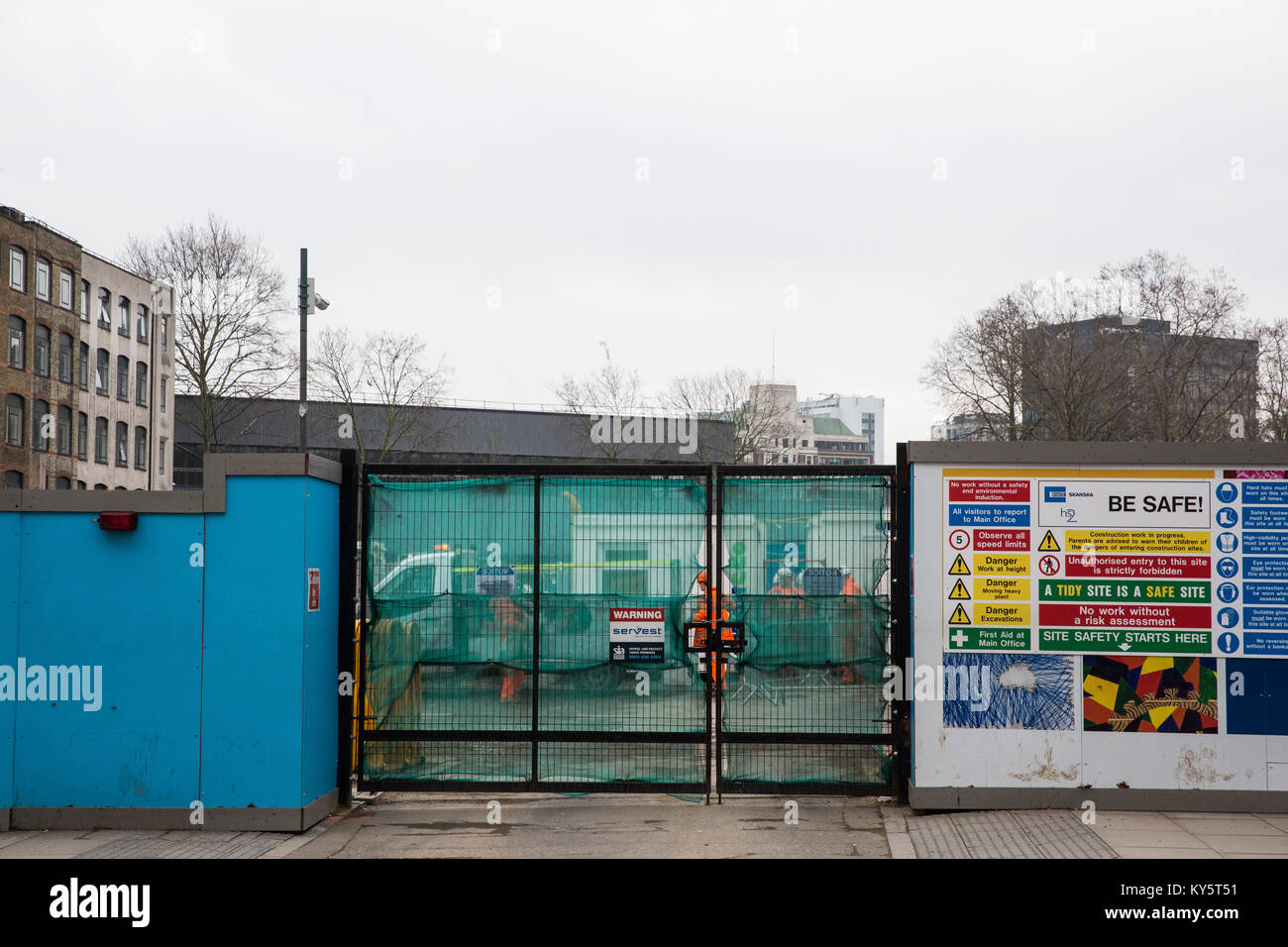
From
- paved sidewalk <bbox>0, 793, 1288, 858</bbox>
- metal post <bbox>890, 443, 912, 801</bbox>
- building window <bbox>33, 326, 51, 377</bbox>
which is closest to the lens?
paved sidewalk <bbox>0, 793, 1288, 858</bbox>

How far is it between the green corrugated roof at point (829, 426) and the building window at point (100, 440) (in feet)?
393

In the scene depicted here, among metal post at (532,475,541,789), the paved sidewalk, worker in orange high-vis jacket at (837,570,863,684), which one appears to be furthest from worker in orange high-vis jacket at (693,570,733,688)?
metal post at (532,475,541,789)

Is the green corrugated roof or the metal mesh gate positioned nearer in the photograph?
the metal mesh gate

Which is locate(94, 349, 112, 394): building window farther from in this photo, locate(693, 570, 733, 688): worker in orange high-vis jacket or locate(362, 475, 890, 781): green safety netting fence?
locate(693, 570, 733, 688): worker in orange high-vis jacket

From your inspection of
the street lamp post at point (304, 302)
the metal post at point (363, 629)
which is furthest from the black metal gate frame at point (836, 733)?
the street lamp post at point (304, 302)

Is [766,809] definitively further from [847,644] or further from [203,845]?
[203,845]

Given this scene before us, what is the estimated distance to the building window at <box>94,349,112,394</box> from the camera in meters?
63.2

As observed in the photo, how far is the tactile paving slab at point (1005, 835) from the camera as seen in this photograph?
7.65 meters

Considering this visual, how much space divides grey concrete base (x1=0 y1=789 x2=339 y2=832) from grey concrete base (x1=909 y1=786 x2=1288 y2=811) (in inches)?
191

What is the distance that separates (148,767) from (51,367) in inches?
2213

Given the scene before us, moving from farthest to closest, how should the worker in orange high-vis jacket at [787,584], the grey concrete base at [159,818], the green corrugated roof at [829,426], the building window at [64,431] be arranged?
1. the green corrugated roof at [829,426]
2. the building window at [64,431]
3. the worker in orange high-vis jacket at [787,584]
4. the grey concrete base at [159,818]

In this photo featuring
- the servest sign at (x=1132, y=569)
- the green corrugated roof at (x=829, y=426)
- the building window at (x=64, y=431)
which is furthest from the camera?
the green corrugated roof at (x=829, y=426)

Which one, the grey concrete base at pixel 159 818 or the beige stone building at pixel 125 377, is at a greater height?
the beige stone building at pixel 125 377

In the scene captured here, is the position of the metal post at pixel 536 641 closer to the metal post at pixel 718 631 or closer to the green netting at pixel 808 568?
the metal post at pixel 718 631
